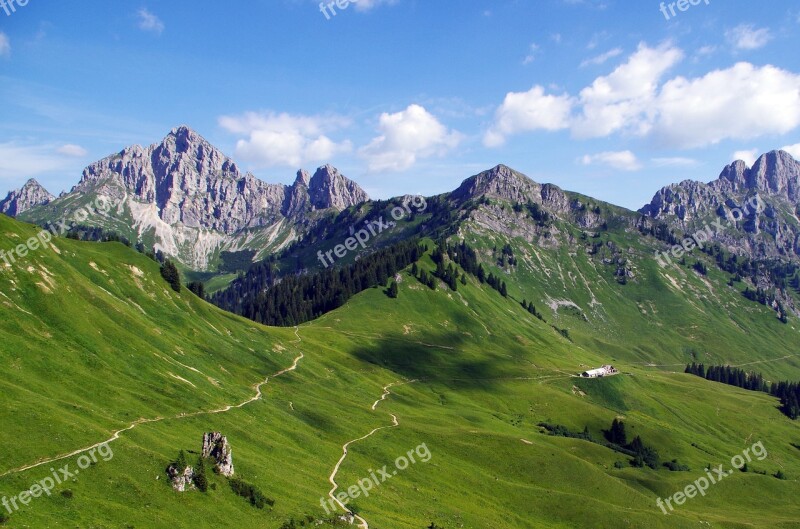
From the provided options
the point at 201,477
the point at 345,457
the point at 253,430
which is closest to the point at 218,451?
the point at 201,477

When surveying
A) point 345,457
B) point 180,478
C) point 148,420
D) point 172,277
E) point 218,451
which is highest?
point 172,277

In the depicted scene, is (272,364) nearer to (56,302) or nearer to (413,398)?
(413,398)

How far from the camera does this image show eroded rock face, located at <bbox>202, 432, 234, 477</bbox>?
68.9 metres

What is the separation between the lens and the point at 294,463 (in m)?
86.5

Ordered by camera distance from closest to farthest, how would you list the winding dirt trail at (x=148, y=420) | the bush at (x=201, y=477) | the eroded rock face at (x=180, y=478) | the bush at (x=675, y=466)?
the winding dirt trail at (x=148, y=420), the eroded rock face at (x=180, y=478), the bush at (x=201, y=477), the bush at (x=675, y=466)

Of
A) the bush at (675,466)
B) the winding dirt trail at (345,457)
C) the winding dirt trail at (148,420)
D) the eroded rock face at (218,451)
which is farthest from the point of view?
the bush at (675,466)

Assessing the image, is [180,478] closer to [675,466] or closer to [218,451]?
[218,451]

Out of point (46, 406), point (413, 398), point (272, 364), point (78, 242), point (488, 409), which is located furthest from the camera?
point (488, 409)

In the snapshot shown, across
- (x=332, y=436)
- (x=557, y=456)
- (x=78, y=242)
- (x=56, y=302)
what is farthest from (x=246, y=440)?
(x=78, y=242)

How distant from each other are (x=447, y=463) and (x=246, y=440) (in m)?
47.5

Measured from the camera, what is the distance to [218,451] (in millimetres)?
69438

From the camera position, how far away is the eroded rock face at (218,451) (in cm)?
6888

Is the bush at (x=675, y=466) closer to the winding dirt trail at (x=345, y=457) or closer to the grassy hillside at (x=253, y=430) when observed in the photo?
the grassy hillside at (x=253, y=430)

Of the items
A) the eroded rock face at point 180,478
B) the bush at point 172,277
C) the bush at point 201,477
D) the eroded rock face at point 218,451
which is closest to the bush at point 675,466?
the eroded rock face at point 218,451
